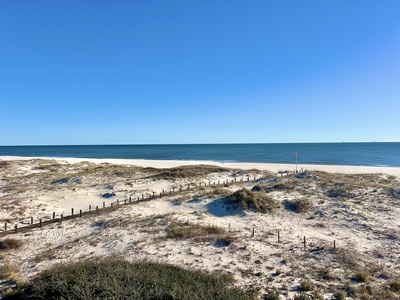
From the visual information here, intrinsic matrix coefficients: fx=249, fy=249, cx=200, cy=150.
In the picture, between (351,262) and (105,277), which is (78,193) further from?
(351,262)

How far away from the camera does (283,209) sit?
24.2 m

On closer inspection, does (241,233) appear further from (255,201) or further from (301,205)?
(301,205)

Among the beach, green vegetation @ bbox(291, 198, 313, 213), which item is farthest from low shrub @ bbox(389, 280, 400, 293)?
green vegetation @ bbox(291, 198, 313, 213)

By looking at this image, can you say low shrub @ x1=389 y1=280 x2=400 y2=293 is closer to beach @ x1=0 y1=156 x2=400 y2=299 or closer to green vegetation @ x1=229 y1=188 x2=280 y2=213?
beach @ x1=0 y1=156 x2=400 y2=299

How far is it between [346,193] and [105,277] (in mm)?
27787

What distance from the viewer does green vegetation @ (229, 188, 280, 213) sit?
943 inches

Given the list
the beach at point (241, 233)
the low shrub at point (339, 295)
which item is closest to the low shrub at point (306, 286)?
the beach at point (241, 233)

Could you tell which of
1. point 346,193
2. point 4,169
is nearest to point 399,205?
point 346,193

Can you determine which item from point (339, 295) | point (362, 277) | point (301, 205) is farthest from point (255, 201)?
point (339, 295)

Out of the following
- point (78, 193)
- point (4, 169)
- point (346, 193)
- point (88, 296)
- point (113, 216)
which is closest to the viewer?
point (88, 296)

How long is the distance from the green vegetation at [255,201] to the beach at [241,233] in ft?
1.04

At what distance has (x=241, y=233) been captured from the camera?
18.4 m

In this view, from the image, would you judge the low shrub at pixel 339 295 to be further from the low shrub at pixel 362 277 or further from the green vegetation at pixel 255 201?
the green vegetation at pixel 255 201

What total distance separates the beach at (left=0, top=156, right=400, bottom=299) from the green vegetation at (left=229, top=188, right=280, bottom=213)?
32 centimetres
